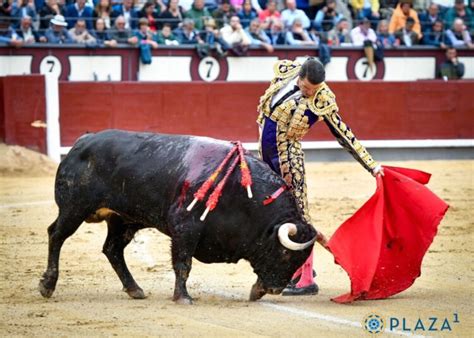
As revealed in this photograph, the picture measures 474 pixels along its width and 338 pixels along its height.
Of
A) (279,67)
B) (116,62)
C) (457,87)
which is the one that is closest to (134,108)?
(116,62)

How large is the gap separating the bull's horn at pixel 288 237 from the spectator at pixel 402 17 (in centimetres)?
947

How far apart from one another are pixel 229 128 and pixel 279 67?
280 inches

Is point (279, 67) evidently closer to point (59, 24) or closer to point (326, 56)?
point (59, 24)

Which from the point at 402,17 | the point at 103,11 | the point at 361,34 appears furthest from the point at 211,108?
the point at 402,17

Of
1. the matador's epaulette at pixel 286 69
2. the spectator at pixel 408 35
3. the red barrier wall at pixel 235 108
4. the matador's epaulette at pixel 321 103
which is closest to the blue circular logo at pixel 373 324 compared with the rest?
the matador's epaulette at pixel 321 103

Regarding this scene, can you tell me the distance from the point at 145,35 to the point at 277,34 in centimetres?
178

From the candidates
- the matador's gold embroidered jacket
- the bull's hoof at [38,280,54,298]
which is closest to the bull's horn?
the matador's gold embroidered jacket

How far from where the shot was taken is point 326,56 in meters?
13.9

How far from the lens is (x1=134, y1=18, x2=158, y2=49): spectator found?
42.7 feet

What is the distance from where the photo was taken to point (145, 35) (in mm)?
13109

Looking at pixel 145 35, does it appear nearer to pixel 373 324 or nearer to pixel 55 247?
pixel 55 247

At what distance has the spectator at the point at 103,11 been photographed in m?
12.6

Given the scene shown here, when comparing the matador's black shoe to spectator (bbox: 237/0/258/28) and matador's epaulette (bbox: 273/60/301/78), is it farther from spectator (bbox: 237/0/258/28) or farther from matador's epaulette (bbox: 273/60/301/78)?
spectator (bbox: 237/0/258/28)

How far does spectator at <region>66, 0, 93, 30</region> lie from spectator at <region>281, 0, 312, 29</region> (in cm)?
251
